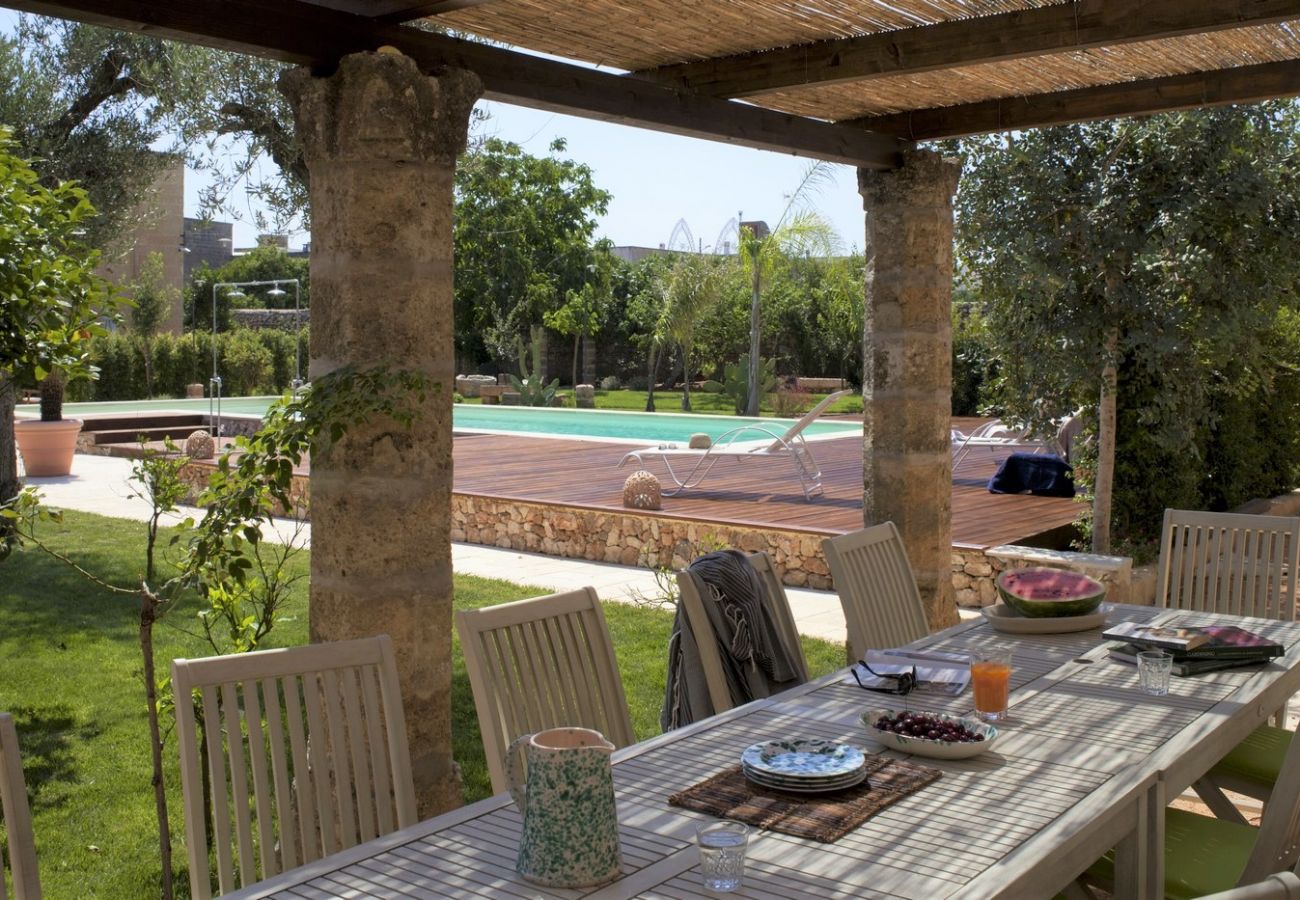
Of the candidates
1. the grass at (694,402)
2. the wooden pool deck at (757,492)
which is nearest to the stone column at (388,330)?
the wooden pool deck at (757,492)

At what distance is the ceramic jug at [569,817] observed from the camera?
1691mm

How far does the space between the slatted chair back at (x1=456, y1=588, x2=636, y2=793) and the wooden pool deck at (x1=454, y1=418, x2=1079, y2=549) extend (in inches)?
183

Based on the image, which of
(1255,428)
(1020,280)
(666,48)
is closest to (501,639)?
(666,48)

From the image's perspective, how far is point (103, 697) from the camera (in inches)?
206

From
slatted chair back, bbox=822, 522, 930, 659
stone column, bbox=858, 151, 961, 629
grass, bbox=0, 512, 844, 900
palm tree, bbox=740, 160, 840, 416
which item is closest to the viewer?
slatted chair back, bbox=822, 522, 930, 659

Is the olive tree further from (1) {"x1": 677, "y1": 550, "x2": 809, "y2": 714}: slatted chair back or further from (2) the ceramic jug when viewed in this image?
(2) the ceramic jug

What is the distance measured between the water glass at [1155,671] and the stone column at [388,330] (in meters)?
1.63

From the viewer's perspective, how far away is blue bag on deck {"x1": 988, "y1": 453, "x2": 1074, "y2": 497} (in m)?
10.1

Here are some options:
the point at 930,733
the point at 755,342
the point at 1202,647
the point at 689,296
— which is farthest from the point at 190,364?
the point at 930,733

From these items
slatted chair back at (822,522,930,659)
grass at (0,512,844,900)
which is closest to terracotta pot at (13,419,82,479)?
grass at (0,512,844,900)

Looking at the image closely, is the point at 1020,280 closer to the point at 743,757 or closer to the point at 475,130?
the point at 475,130

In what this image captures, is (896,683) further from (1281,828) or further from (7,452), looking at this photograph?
(7,452)

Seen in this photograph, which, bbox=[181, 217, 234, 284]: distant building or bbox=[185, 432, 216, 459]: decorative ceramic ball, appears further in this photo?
bbox=[181, 217, 234, 284]: distant building

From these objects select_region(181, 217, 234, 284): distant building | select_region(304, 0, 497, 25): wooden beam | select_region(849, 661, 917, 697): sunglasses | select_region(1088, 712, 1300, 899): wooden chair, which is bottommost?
select_region(1088, 712, 1300, 899): wooden chair
